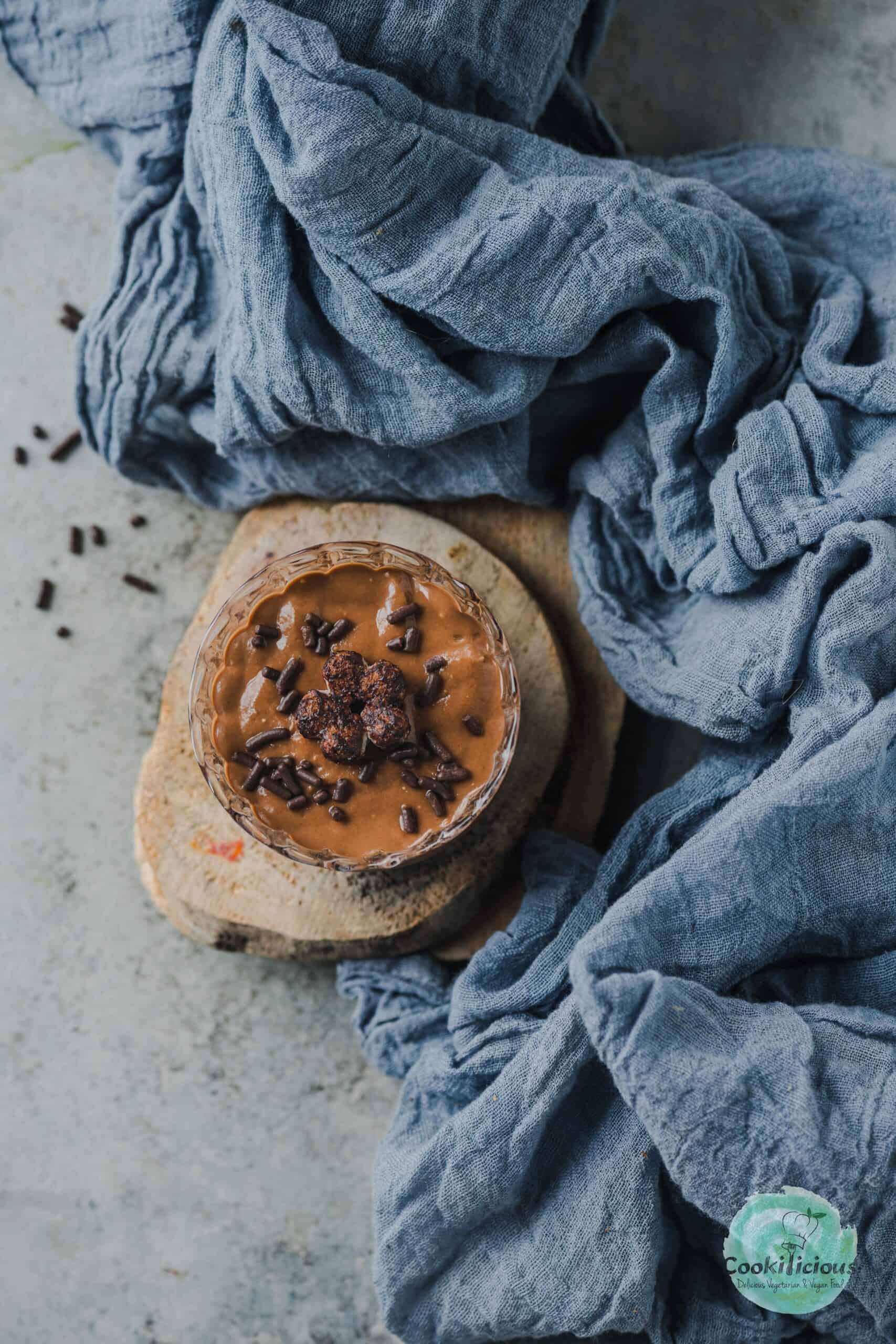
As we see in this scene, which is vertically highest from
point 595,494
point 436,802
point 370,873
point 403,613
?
point 595,494

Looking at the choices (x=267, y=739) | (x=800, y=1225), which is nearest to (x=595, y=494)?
(x=267, y=739)

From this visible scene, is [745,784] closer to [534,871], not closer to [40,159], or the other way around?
[534,871]

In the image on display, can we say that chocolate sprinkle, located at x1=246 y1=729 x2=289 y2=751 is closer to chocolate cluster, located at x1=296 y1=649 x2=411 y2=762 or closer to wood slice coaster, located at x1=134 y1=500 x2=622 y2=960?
chocolate cluster, located at x1=296 y1=649 x2=411 y2=762

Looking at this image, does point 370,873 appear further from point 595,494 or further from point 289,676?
point 595,494

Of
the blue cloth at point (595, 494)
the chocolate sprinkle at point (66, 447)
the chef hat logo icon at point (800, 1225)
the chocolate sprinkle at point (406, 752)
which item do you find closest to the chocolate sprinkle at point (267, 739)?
the chocolate sprinkle at point (406, 752)

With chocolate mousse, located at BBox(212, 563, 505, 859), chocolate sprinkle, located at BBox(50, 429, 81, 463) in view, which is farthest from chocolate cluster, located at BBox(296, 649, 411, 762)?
chocolate sprinkle, located at BBox(50, 429, 81, 463)

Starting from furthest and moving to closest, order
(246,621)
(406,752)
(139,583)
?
(139,583) → (246,621) → (406,752)

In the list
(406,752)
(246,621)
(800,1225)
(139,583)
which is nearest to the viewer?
(800,1225)
